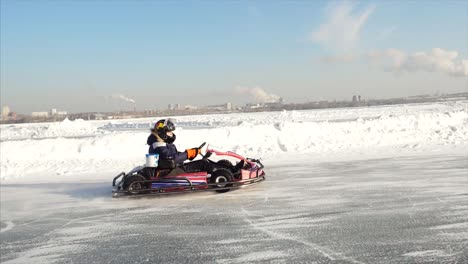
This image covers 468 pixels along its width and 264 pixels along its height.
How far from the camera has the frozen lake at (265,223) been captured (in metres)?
4.32

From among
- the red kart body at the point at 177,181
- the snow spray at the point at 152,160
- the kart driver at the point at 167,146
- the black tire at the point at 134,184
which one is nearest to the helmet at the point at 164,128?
the kart driver at the point at 167,146

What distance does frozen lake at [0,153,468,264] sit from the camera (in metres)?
4.32

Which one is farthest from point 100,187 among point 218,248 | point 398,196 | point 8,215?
point 398,196

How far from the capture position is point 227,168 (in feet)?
25.2

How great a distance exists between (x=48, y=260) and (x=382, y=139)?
12.7m

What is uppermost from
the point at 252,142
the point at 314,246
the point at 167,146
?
the point at 167,146

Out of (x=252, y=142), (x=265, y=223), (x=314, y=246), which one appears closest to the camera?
(x=314, y=246)

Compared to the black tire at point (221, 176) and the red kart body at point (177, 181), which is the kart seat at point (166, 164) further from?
the black tire at point (221, 176)

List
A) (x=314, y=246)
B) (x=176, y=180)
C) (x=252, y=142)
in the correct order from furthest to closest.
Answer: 1. (x=252, y=142)
2. (x=176, y=180)
3. (x=314, y=246)

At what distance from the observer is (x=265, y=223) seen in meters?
5.40

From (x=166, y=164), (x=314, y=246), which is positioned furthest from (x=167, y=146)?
(x=314, y=246)

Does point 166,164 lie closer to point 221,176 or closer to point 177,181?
point 177,181

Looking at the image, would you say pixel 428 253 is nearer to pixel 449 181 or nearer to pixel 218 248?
pixel 218 248

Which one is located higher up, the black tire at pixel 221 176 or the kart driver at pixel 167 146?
the kart driver at pixel 167 146
